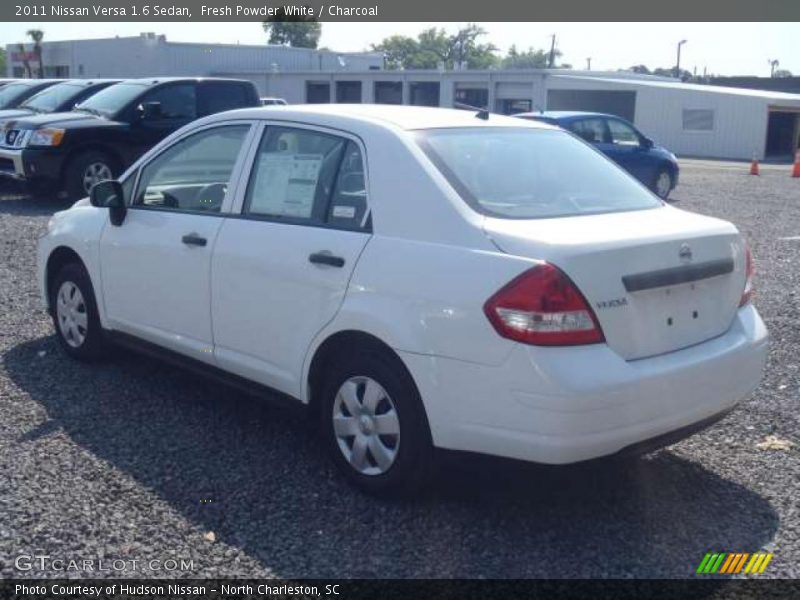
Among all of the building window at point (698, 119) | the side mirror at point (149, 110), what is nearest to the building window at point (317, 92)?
the building window at point (698, 119)

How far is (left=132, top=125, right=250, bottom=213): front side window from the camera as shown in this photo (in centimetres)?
527

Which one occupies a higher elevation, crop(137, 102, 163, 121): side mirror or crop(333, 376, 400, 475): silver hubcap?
crop(137, 102, 163, 121): side mirror

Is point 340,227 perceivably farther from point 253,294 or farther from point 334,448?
point 334,448

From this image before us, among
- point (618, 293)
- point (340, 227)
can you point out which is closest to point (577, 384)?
point (618, 293)

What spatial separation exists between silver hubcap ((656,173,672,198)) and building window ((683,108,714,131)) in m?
26.3

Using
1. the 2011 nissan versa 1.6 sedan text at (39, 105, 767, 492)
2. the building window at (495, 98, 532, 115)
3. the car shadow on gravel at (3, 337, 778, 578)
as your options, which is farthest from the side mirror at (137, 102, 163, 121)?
the building window at (495, 98, 532, 115)

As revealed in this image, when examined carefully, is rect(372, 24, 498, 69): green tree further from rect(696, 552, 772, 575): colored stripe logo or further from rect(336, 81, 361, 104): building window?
rect(696, 552, 772, 575): colored stripe logo

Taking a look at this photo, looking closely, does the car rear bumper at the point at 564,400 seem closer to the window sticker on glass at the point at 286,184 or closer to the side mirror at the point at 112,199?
the window sticker on glass at the point at 286,184

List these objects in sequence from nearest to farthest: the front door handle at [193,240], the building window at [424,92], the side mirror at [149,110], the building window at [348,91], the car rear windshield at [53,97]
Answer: the front door handle at [193,240] → the side mirror at [149,110] → the car rear windshield at [53,97] → the building window at [424,92] → the building window at [348,91]

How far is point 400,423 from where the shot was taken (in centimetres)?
412

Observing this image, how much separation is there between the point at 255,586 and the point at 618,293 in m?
1.80

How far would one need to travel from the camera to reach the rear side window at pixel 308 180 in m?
4.52

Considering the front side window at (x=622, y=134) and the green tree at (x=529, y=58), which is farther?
the green tree at (x=529, y=58)

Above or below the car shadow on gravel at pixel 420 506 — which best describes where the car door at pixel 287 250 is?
above
